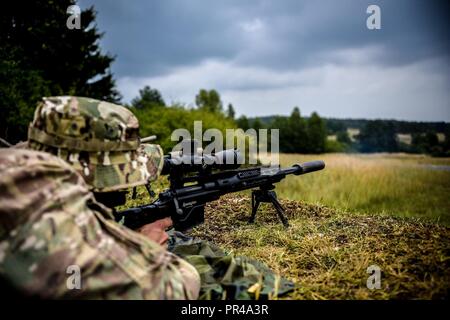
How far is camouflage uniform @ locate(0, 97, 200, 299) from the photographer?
1.58 meters

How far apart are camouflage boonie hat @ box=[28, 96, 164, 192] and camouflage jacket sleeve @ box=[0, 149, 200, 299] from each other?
344 millimetres

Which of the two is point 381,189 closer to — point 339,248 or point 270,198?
point 270,198

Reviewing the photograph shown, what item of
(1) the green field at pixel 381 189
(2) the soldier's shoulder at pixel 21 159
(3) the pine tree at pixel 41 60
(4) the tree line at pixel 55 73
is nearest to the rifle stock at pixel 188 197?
(2) the soldier's shoulder at pixel 21 159

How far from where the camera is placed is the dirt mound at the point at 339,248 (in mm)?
2566

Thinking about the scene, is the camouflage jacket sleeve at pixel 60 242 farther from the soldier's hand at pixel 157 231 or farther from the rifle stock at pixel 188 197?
the rifle stock at pixel 188 197

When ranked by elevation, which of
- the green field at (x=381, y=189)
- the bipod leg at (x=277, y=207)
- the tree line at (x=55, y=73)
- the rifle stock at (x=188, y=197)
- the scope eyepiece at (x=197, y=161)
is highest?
the tree line at (x=55, y=73)

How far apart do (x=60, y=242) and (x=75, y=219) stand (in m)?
0.14

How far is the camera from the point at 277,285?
2.51 metres

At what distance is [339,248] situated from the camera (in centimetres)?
349

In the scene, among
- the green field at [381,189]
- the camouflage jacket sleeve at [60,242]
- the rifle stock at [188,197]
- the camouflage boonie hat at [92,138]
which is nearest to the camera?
the camouflage jacket sleeve at [60,242]

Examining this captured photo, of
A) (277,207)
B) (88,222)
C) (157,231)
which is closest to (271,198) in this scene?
(277,207)

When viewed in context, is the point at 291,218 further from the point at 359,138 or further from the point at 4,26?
the point at 359,138
